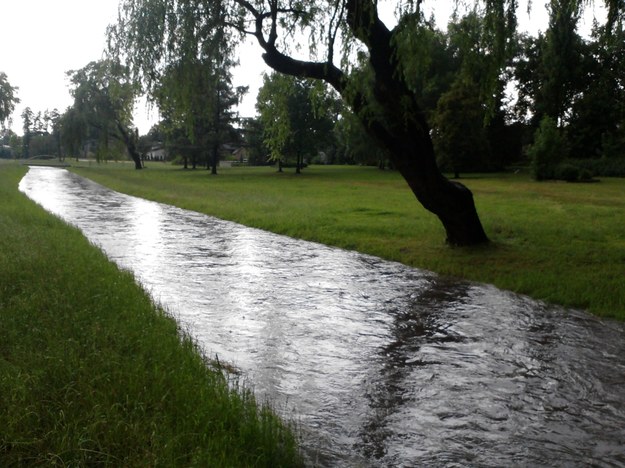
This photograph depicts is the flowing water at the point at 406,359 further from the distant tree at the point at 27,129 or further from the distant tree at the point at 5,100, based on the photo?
the distant tree at the point at 27,129

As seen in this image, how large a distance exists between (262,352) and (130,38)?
29.5 feet

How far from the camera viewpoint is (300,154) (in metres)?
53.3

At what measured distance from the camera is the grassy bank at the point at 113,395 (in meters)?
3.48

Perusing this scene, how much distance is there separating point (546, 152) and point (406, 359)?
3435 cm

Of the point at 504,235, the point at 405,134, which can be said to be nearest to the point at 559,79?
the point at 504,235

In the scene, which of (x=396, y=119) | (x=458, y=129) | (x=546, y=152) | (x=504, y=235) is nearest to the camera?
(x=396, y=119)

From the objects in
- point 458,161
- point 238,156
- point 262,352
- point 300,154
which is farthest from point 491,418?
point 238,156

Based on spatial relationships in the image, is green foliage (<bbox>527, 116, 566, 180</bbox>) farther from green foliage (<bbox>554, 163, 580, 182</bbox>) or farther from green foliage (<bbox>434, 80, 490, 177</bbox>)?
green foliage (<bbox>434, 80, 490, 177</bbox>)

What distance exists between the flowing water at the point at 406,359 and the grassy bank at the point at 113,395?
549mm

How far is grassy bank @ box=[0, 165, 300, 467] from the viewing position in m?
3.48

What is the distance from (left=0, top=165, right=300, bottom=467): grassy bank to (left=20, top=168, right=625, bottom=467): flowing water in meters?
0.55

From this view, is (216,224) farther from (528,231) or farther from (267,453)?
(267,453)

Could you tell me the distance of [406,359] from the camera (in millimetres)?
5789

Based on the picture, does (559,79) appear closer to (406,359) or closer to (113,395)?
(406,359)
